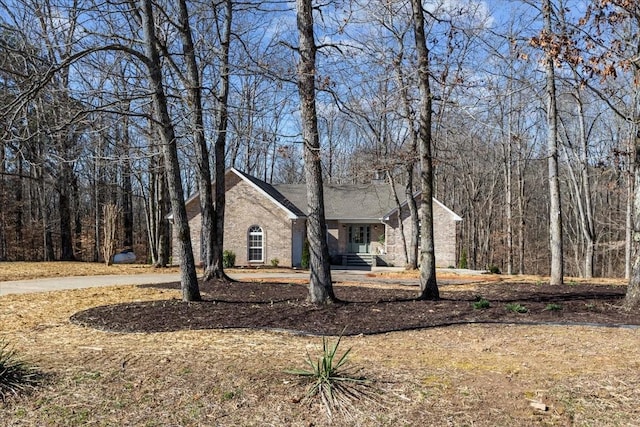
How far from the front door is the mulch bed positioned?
17617 millimetres

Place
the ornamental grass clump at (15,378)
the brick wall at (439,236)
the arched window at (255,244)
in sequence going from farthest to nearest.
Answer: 1. the brick wall at (439,236)
2. the arched window at (255,244)
3. the ornamental grass clump at (15,378)

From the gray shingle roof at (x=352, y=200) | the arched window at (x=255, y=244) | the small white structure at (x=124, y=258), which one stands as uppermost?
the gray shingle roof at (x=352, y=200)

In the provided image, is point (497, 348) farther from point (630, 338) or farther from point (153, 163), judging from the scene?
point (153, 163)

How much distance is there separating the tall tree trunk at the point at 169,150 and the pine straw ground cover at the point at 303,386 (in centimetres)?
249

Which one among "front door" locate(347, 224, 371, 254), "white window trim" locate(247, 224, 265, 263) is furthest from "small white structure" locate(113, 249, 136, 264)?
"front door" locate(347, 224, 371, 254)

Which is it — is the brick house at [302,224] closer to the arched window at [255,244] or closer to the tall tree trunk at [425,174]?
the arched window at [255,244]

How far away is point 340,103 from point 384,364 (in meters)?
5.65

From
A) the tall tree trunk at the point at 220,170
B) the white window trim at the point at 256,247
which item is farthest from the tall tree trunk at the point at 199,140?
the white window trim at the point at 256,247

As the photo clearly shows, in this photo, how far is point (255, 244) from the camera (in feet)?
83.0

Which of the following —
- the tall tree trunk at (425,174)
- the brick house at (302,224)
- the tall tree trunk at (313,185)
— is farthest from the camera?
the brick house at (302,224)

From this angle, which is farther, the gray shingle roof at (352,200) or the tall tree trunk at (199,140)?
the gray shingle roof at (352,200)

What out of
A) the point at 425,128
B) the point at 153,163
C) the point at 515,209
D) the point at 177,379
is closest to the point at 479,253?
the point at 515,209

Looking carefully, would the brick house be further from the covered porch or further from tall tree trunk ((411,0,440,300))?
tall tree trunk ((411,0,440,300))

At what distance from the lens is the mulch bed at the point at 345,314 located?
7.35 metres
